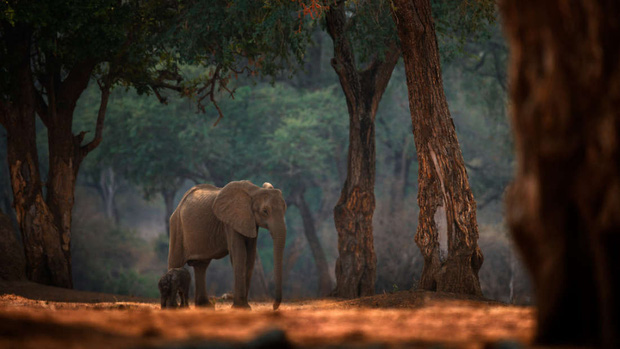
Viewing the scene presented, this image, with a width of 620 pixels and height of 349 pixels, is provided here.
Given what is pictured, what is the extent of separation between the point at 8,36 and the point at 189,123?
50.4 ft

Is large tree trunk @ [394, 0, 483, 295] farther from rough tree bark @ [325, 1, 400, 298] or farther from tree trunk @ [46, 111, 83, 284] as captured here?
tree trunk @ [46, 111, 83, 284]

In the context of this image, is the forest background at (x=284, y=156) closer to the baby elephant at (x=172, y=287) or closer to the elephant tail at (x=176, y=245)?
the elephant tail at (x=176, y=245)

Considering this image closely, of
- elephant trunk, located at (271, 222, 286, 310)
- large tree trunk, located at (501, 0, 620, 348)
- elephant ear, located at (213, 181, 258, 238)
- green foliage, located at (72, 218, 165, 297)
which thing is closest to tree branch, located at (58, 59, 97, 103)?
elephant ear, located at (213, 181, 258, 238)

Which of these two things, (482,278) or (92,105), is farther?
(92,105)

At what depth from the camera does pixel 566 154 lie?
13.3 ft

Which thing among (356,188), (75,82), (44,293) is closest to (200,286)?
(44,293)

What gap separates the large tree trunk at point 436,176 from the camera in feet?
37.7

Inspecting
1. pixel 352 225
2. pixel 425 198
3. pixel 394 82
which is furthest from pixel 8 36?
pixel 394 82

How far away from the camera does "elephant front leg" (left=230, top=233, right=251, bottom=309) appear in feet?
38.5

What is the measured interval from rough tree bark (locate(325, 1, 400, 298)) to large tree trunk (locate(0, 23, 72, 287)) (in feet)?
21.4

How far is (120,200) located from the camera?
5134 cm

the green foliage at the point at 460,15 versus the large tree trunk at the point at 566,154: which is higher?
the green foliage at the point at 460,15

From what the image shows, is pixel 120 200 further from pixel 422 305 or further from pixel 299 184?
pixel 422 305

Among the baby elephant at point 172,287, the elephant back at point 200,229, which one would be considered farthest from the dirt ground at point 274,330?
the elephant back at point 200,229
